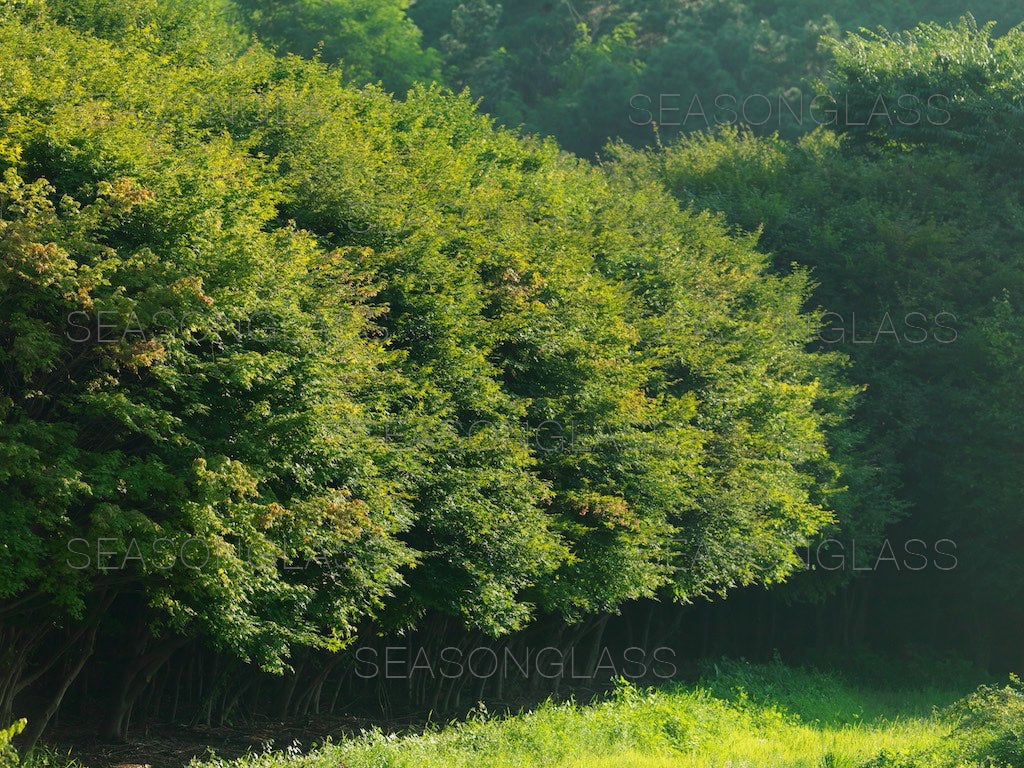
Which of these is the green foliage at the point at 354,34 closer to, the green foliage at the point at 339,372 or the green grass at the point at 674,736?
the green foliage at the point at 339,372

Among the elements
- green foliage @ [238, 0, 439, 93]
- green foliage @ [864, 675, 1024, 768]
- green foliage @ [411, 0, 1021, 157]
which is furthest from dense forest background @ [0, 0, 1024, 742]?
green foliage @ [411, 0, 1021, 157]

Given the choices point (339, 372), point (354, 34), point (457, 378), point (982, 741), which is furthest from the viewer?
point (354, 34)

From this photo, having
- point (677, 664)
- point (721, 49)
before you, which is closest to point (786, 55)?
point (721, 49)

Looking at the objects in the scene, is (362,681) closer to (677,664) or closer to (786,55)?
(677,664)

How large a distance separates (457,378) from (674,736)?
736 cm

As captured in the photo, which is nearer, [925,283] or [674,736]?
[674,736]

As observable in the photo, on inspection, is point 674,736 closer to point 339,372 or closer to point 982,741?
point 982,741

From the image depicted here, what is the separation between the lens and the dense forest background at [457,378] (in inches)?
650

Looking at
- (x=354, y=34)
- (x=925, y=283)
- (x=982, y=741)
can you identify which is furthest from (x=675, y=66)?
(x=982, y=741)

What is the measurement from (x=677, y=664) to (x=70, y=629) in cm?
2249

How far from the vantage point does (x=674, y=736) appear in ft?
79.9

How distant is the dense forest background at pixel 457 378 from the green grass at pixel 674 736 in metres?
1.77

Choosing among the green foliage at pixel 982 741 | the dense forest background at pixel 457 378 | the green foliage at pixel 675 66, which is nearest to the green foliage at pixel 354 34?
the green foliage at pixel 675 66

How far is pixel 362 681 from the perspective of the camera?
25750 mm
